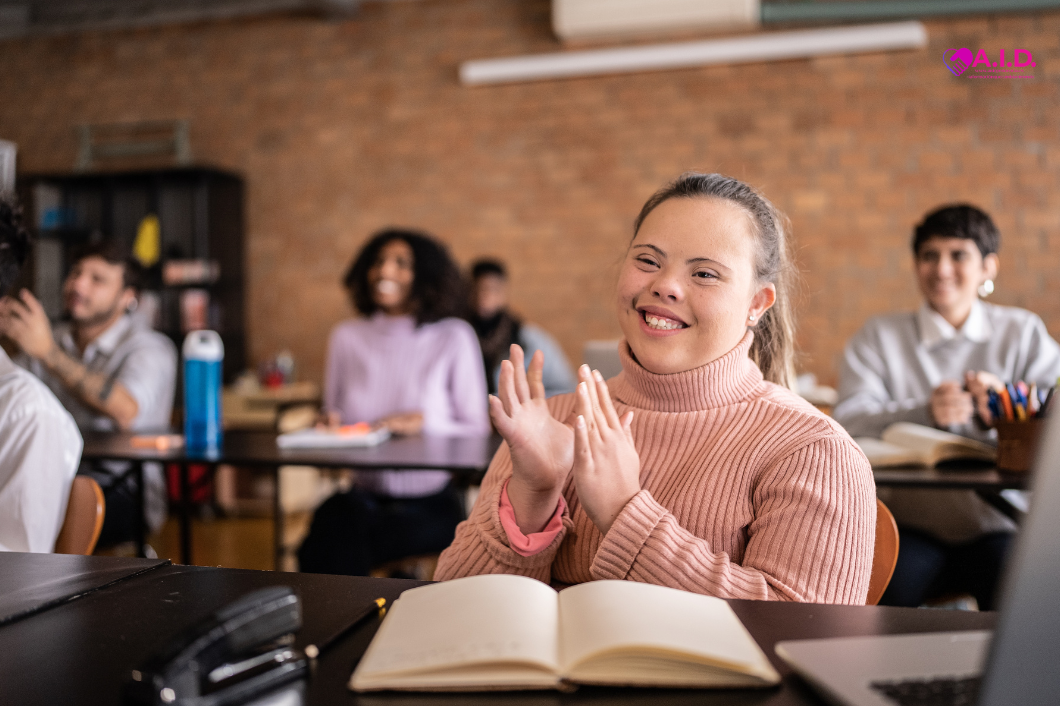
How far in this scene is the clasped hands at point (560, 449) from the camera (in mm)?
1031

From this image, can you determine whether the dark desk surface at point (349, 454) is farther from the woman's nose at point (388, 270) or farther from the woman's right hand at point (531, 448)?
the woman's right hand at point (531, 448)

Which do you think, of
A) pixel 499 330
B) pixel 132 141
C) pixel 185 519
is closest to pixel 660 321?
pixel 185 519

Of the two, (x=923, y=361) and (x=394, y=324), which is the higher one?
(x=394, y=324)

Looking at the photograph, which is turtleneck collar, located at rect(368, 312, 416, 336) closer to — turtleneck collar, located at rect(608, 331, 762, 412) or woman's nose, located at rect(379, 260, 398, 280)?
woman's nose, located at rect(379, 260, 398, 280)

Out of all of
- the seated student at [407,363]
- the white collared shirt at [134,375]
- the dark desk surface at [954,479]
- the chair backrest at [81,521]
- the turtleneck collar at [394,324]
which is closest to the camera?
the chair backrest at [81,521]

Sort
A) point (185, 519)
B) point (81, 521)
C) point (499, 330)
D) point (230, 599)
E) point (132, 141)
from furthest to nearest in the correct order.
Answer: point (132, 141), point (499, 330), point (185, 519), point (81, 521), point (230, 599)

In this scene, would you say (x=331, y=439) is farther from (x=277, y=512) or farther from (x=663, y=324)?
(x=663, y=324)

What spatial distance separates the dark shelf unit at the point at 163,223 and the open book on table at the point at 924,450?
4.54m

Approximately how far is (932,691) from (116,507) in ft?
8.34

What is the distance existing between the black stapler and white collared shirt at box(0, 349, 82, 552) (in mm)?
927

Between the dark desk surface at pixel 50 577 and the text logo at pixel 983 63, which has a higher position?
the text logo at pixel 983 63

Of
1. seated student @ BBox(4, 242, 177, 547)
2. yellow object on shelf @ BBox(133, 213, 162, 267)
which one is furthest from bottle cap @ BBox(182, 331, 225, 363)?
yellow object on shelf @ BBox(133, 213, 162, 267)

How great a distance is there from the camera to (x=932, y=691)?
0.63 m

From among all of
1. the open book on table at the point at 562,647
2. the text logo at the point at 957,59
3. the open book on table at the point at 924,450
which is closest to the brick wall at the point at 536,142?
the text logo at the point at 957,59
